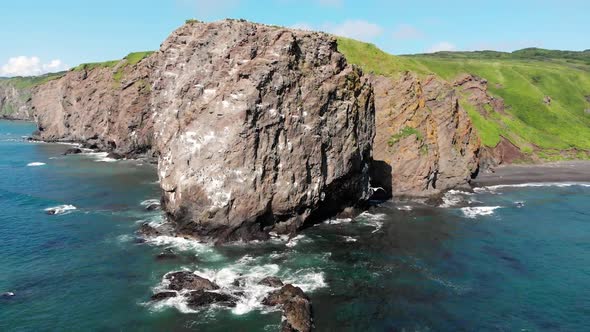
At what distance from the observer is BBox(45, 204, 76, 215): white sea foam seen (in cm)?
6850

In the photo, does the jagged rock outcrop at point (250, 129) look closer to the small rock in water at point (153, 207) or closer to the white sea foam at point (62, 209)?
the small rock in water at point (153, 207)

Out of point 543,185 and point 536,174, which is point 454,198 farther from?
point 536,174

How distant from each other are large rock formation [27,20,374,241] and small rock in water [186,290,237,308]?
14.9 metres

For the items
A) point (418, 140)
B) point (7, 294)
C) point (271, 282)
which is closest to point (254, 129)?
point (271, 282)

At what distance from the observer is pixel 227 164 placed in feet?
182

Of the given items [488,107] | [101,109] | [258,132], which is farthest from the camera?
[101,109]

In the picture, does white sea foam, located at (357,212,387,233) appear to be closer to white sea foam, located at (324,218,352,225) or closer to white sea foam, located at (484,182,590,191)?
white sea foam, located at (324,218,352,225)

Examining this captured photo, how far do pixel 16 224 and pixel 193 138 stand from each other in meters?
31.2

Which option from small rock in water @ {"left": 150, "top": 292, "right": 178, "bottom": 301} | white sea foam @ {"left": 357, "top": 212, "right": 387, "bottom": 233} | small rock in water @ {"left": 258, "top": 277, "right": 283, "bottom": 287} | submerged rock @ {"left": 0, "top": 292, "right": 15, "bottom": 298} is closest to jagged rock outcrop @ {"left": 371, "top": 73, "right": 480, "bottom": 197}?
white sea foam @ {"left": 357, "top": 212, "right": 387, "bottom": 233}

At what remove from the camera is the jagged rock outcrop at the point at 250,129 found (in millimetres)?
55656

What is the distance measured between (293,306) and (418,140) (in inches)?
2030

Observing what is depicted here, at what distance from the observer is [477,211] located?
7294 cm

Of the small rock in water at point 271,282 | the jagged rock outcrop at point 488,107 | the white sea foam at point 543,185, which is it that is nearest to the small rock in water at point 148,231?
the small rock in water at point 271,282

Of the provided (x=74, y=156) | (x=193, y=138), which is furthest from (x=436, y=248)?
(x=74, y=156)
